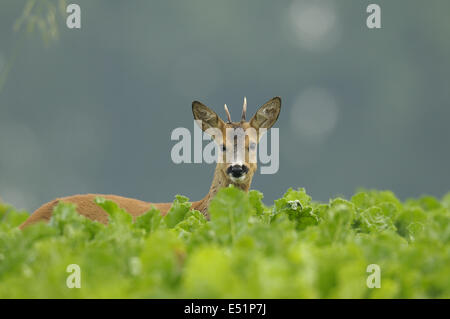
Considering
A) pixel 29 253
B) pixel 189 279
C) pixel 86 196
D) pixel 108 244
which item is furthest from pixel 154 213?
pixel 86 196

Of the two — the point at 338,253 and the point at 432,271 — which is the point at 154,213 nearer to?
the point at 338,253

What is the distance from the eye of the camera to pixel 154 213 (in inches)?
144

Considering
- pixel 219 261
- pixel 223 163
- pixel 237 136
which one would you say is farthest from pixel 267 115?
pixel 219 261

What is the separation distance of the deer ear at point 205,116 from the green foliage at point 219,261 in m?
3.42

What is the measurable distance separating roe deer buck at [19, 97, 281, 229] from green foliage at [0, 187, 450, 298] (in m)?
2.74

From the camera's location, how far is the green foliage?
82.0 inches

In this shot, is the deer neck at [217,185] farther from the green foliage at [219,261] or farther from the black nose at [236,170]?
the green foliage at [219,261]

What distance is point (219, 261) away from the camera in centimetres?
204

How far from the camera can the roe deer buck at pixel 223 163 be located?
6299 mm

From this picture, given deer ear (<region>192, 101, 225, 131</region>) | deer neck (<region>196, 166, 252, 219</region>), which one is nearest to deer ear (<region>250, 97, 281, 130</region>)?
deer ear (<region>192, 101, 225, 131</region>)

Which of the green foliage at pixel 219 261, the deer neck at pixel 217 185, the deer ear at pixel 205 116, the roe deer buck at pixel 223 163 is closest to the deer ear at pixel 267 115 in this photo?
the roe deer buck at pixel 223 163

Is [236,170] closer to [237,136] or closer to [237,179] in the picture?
[237,179]
